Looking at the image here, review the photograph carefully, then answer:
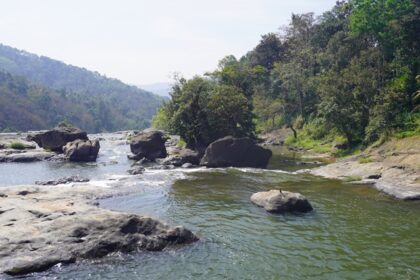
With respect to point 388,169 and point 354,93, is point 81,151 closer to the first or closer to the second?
point 354,93

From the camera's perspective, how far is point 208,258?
24109 millimetres

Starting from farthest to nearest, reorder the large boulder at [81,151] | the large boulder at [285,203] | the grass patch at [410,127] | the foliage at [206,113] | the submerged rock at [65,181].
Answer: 1. the large boulder at [81,151]
2. the foliage at [206,113]
3. the grass patch at [410,127]
4. the submerged rock at [65,181]
5. the large boulder at [285,203]

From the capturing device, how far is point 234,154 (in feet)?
198

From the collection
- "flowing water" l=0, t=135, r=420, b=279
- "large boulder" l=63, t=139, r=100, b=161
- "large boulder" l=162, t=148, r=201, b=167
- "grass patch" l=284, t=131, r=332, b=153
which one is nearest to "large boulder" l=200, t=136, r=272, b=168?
"large boulder" l=162, t=148, r=201, b=167

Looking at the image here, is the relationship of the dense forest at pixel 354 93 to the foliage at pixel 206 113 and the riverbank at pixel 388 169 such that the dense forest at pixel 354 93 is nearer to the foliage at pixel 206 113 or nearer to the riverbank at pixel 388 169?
the foliage at pixel 206 113

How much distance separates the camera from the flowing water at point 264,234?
22266 mm

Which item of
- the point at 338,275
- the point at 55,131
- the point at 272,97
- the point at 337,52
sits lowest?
the point at 338,275

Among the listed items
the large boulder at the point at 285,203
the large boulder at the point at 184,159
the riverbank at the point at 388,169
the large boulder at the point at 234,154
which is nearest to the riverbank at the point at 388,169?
the riverbank at the point at 388,169

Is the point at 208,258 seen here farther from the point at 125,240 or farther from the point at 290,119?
the point at 290,119

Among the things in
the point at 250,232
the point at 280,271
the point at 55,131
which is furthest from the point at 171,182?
the point at 55,131

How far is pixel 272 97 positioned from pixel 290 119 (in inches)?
353

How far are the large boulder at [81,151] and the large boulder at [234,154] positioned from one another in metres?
25.5

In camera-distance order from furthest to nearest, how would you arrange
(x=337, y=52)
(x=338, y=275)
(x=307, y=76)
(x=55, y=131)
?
(x=307, y=76)
(x=337, y=52)
(x=55, y=131)
(x=338, y=275)

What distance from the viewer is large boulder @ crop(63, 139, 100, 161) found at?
74.3 m
